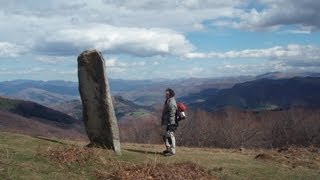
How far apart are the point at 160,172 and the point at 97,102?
4.99 metres

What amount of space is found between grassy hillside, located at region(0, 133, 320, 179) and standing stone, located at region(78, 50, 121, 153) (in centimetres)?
104

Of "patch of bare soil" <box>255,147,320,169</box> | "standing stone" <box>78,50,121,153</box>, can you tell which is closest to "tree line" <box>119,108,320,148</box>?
"patch of bare soil" <box>255,147,320,169</box>

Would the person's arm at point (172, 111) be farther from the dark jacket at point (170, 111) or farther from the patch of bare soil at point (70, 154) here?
the patch of bare soil at point (70, 154)

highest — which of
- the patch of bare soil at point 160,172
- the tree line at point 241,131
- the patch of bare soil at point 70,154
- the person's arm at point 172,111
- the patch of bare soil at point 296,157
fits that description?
the person's arm at point 172,111

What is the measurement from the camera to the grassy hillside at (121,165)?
16.0m

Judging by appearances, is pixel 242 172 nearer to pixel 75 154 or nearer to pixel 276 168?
pixel 276 168

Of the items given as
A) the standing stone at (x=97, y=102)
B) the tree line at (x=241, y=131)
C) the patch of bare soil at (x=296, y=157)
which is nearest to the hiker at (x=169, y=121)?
the standing stone at (x=97, y=102)

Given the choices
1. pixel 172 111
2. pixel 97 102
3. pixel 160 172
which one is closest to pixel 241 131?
pixel 172 111

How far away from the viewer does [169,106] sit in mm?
21562

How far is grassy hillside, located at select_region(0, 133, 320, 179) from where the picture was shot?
16.0 metres

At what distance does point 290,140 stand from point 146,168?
94347mm

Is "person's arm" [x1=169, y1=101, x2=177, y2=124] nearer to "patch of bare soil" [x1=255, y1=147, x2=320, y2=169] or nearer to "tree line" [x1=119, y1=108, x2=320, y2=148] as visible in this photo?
"patch of bare soil" [x1=255, y1=147, x2=320, y2=169]

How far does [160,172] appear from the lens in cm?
1669

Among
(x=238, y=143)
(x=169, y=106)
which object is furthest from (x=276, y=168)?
(x=238, y=143)
